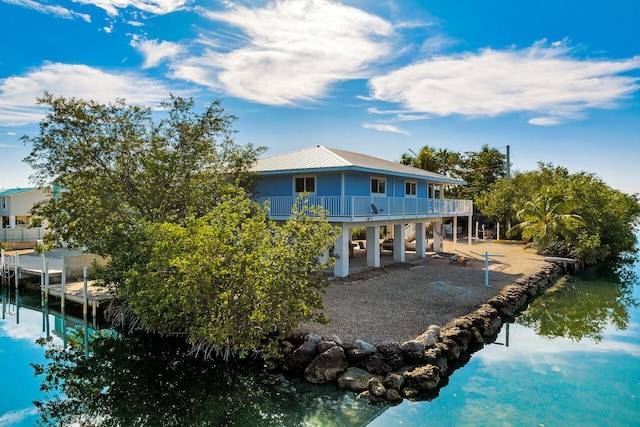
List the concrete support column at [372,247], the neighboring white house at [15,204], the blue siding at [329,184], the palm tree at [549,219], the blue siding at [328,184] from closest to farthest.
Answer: the blue siding at [328,184] → the blue siding at [329,184] → the concrete support column at [372,247] → the palm tree at [549,219] → the neighboring white house at [15,204]

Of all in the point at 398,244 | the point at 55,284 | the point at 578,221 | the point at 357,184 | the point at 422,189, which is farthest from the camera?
the point at 422,189

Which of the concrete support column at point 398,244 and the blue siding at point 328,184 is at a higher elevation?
the blue siding at point 328,184

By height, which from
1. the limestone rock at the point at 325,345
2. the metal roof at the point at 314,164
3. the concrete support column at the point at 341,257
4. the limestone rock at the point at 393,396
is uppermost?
the metal roof at the point at 314,164

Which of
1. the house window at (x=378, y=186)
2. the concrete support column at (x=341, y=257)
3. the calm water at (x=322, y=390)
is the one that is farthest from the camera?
the house window at (x=378, y=186)

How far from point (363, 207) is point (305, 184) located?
3241mm

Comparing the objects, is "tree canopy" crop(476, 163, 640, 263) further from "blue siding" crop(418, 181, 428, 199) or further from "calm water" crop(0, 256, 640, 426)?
"calm water" crop(0, 256, 640, 426)

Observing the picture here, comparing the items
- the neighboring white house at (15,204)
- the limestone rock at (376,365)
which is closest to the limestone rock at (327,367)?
the limestone rock at (376,365)

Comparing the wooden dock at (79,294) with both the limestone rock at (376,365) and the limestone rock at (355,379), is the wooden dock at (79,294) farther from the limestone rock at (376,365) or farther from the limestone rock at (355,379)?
the limestone rock at (376,365)

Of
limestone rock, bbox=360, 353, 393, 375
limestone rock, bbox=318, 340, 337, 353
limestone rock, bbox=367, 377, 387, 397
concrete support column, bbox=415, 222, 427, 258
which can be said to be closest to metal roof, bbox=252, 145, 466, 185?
concrete support column, bbox=415, 222, 427, 258

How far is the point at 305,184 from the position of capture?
61.5 ft

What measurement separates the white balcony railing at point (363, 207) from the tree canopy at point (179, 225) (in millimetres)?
2056

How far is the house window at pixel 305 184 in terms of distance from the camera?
18.5m

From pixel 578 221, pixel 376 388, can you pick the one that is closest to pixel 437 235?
pixel 578 221

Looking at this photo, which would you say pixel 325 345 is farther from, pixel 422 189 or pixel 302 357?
pixel 422 189
